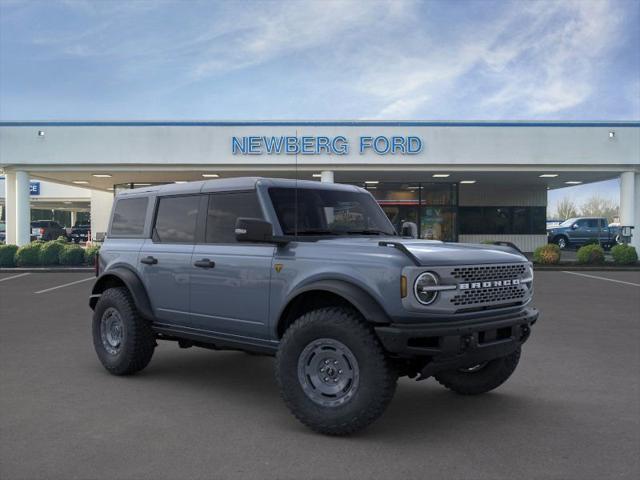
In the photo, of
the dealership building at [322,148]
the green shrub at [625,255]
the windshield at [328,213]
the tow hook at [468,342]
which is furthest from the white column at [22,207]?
the tow hook at [468,342]

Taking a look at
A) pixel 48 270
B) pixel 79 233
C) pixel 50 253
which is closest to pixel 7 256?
pixel 50 253

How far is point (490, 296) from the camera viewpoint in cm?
483

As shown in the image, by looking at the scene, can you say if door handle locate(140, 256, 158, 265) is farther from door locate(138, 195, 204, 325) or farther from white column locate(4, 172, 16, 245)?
white column locate(4, 172, 16, 245)

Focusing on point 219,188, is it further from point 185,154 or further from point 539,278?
point 185,154

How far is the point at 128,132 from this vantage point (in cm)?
2281

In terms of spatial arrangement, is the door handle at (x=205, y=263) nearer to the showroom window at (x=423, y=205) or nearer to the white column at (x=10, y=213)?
the showroom window at (x=423, y=205)

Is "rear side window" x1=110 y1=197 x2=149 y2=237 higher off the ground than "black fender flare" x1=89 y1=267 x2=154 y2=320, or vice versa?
"rear side window" x1=110 y1=197 x2=149 y2=237

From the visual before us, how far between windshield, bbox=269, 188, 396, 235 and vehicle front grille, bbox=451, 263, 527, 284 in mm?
1391

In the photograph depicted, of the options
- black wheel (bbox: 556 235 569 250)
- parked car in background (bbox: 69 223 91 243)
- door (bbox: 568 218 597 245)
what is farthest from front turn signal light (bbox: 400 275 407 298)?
parked car in background (bbox: 69 223 91 243)

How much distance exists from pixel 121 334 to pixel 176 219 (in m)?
1.40

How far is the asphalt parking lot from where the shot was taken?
157 inches

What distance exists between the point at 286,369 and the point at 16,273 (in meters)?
18.3

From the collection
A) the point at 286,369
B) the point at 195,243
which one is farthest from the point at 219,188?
the point at 286,369

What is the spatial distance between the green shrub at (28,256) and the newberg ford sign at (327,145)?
26.2 ft
